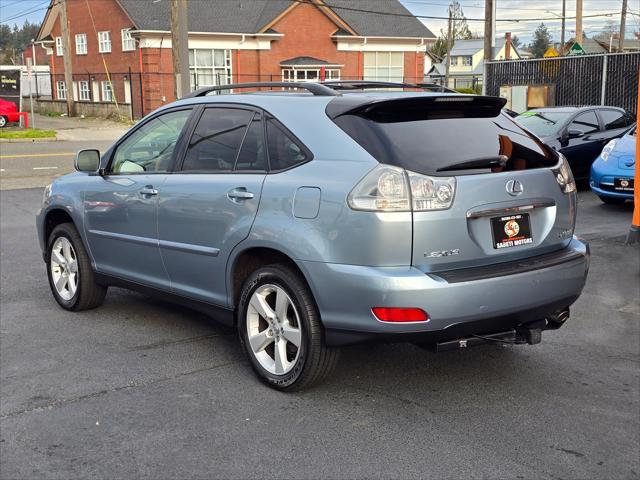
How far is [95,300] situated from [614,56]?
20139 mm

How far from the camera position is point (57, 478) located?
360 centimetres

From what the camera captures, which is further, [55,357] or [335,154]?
[55,357]

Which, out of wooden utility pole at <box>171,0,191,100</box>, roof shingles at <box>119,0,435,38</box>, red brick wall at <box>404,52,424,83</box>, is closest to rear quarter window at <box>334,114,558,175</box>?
wooden utility pole at <box>171,0,191,100</box>

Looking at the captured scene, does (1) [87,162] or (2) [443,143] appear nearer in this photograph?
(2) [443,143]

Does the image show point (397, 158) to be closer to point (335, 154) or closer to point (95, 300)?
point (335, 154)

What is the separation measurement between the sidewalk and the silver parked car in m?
23.9

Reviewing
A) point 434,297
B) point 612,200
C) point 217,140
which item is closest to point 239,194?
point 217,140

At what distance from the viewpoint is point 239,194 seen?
466 centimetres

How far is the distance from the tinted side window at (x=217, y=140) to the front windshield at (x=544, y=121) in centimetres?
1011

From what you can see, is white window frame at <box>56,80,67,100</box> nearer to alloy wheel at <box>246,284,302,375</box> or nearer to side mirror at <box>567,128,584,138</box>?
side mirror at <box>567,128,584,138</box>

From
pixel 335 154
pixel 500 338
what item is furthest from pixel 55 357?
pixel 500 338

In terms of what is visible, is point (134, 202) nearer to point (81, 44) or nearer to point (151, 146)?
A: point (151, 146)

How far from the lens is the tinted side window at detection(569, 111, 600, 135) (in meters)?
14.5

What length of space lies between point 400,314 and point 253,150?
1494 mm
